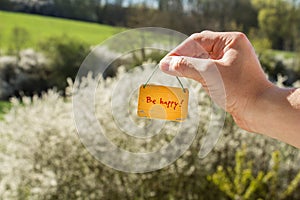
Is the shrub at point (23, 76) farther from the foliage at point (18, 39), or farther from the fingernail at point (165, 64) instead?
the fingernail at point (165, 64)

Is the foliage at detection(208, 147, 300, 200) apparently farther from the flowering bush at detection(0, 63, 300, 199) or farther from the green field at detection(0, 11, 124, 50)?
the green field at detection(0, 11, 124, 50)

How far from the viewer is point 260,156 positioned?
345 centimetres

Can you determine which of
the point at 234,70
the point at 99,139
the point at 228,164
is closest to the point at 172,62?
the point at 234,70

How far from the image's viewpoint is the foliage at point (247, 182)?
2750 millimetres

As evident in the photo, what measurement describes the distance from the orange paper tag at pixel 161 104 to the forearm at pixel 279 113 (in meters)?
0.13

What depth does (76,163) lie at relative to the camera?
3.19m

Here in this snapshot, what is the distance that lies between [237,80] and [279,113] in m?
0.09

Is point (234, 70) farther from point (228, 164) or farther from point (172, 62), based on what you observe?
point (228, 164)

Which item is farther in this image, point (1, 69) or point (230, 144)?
point (1, 69)

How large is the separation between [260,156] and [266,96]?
8.35ft

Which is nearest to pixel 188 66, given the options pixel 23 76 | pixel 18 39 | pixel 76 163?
pixel 76 163

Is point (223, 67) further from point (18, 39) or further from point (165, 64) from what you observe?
point (18, 39)

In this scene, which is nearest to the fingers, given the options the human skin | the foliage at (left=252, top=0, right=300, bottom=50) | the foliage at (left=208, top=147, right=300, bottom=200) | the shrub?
the human skin

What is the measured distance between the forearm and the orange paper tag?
0.44ft
